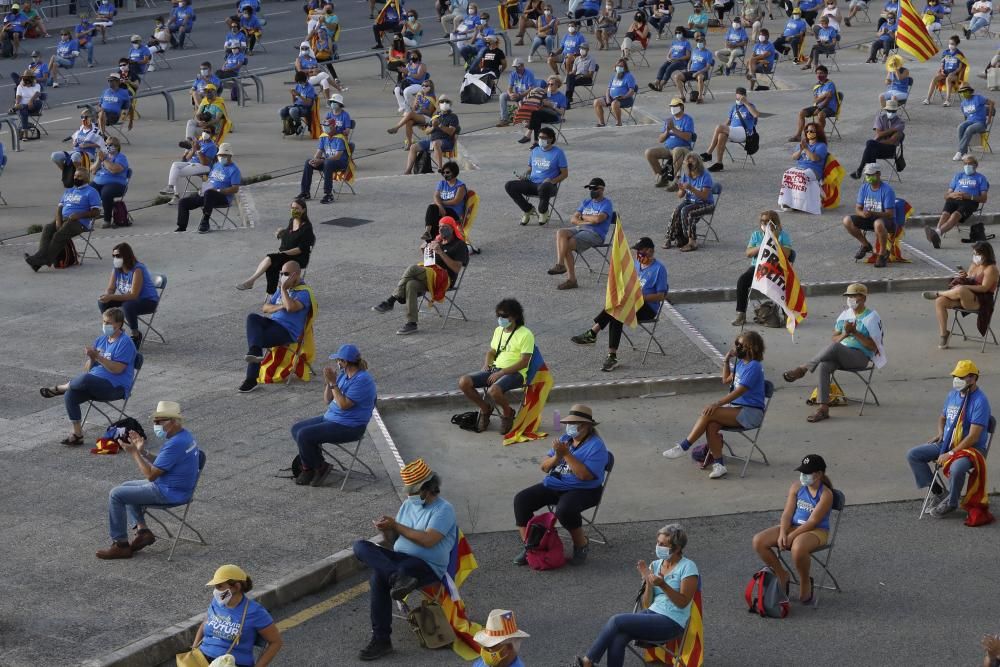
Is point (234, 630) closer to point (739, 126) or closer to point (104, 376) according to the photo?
point (104, 376)

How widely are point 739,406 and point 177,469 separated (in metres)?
5.09

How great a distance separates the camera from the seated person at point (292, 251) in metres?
20.1

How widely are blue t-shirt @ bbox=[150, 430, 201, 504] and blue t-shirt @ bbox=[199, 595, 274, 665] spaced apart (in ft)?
8.04

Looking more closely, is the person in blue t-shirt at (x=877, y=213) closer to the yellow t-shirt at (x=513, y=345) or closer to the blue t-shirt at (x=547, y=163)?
the blue t-shirt at (x=547, y=163)

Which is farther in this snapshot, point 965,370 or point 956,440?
point 956,440

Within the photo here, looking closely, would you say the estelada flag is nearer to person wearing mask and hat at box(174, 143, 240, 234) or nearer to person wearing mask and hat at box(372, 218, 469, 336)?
person wearing mask and hat at box(372, 218, 469, 336)

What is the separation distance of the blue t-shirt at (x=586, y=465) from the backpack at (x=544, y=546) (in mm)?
341

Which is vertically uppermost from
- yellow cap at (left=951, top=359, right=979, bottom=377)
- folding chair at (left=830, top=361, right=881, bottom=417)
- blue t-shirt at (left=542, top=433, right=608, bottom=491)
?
yellow cap at (left=951, top=359, right=979, bottom=377)

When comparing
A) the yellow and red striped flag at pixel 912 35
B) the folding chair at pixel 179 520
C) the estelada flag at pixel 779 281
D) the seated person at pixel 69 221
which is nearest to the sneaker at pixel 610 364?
the estelada flag at pixel 779 281

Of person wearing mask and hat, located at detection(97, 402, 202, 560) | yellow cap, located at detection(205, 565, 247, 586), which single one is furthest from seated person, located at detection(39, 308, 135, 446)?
yellow cap, located at detection(205, 565, 247, 586)

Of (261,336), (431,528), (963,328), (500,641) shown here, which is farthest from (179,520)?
(963,328)

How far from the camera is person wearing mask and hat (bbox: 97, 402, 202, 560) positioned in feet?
41.9

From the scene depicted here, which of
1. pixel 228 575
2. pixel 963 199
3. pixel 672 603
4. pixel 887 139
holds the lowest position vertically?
pixel 887 139

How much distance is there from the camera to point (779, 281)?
17.4m
